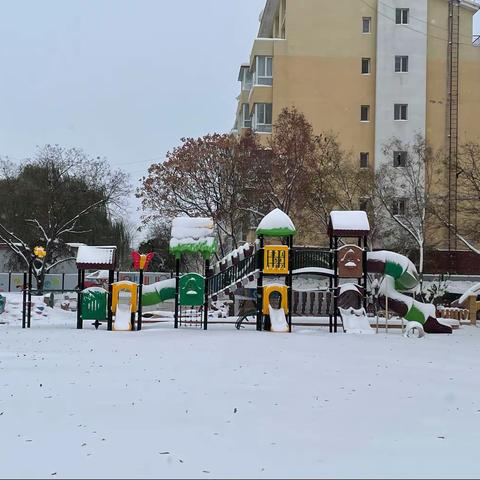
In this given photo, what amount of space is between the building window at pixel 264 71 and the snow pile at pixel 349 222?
24378 mm

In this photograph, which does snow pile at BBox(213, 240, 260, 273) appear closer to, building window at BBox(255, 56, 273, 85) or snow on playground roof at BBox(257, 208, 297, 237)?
snow on playground roof at BBox(257, 208, 297, 237)

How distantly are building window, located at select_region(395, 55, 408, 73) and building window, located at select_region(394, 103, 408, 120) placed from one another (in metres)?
2.33

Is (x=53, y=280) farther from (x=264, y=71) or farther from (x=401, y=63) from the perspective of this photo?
(x=401, y=63)

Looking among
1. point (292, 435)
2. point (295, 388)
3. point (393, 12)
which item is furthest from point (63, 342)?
point (393, 12)

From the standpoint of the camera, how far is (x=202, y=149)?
109 ft

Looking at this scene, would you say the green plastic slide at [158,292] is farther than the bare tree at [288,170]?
No

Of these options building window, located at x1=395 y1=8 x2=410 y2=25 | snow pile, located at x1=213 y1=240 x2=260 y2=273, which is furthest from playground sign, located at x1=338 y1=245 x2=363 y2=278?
building window, located at x1=395 y1=8 x2=410 y2=25

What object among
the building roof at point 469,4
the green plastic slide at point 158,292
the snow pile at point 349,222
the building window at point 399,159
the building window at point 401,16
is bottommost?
the green plastic slide at point 158,292

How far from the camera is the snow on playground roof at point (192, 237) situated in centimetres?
2053

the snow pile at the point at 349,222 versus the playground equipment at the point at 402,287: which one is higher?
the snow pile at the point at 349,222

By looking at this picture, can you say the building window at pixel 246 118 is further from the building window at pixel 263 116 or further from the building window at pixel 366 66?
the building window at pixel 366 66

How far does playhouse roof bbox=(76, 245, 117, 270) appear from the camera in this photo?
20.3m

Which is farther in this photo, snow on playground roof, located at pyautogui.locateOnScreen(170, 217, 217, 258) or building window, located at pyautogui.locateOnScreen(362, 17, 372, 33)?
building window, located at pyautogui.locateOnScreen(362, 17, 372, 33)

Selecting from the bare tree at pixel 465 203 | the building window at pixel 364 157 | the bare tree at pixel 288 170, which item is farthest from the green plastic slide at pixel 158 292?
the building window at pixel 364 157
